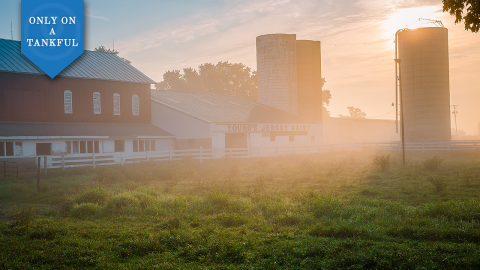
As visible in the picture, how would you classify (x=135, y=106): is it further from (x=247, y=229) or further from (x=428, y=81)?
(x=428, y=81)

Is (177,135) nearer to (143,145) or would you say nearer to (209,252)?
(143,145)

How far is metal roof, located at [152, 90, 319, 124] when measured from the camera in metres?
36.7

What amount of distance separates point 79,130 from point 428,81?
35.9 meters

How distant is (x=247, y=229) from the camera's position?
31.7 feet

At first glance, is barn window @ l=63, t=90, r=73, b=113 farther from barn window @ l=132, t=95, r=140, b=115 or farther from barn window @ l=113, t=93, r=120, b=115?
barn window @ l=132, t=95, r=140, b=115

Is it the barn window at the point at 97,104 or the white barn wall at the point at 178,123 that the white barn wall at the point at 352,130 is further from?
the barn window at the point at 97,104

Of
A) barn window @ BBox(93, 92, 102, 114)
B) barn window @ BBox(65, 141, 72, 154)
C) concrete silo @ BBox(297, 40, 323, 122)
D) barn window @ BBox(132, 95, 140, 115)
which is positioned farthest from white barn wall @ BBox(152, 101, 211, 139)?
concrete silo @ BBox(297, 40, 323, 122)

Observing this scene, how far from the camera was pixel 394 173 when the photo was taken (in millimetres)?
20609

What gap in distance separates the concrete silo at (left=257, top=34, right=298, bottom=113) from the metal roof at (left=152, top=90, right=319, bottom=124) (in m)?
2.02

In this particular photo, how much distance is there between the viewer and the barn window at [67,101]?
31984 mm

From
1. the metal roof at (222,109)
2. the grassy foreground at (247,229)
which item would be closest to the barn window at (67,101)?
the metal roof at (222,109)

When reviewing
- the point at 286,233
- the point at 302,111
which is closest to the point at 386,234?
the point at 286,233

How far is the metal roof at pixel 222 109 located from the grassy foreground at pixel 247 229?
20.7 m

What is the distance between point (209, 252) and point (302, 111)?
44.3 m
